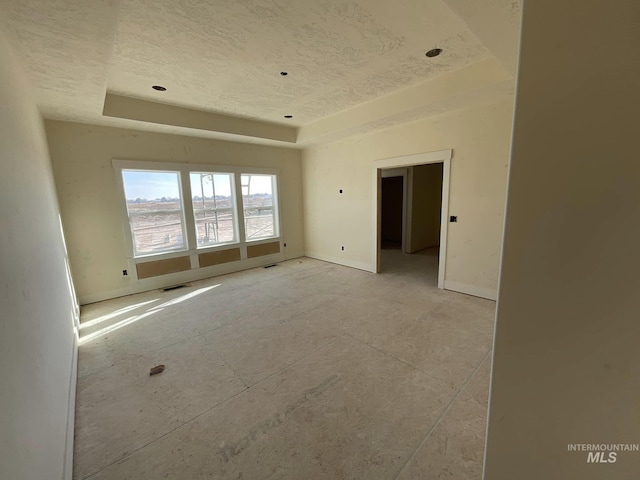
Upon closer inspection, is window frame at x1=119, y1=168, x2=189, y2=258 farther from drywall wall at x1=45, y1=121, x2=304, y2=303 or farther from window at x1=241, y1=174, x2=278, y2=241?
window at x1=241, y1=174, x2=278, y2=241

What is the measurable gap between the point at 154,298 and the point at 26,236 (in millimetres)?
2836

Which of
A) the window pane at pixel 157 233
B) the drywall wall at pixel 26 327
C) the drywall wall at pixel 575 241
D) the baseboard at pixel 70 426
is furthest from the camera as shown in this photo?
the window pane at pixel 157 233

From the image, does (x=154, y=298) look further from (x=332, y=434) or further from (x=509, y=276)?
(x=509, y=276)

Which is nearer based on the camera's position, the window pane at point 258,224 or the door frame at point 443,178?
the door frame at point 443,178

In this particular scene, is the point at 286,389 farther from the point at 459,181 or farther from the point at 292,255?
the point at 292,255

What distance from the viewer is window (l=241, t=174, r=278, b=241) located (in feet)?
17.5

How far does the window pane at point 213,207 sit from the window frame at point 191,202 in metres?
0.08

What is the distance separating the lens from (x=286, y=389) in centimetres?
201

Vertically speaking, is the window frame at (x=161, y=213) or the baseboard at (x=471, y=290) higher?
the window frame at (x=161, y=213)

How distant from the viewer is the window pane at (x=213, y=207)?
471cm

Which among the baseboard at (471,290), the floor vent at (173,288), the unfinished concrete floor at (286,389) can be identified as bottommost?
the unfinished concrete floor at (286,389)

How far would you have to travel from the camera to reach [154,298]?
3.94 meters

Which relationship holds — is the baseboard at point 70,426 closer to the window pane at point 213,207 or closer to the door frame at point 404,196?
the window pane at point 213,207

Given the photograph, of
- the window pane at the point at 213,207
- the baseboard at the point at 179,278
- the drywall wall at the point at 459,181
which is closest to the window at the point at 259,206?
the window pane at the point at 213,207
